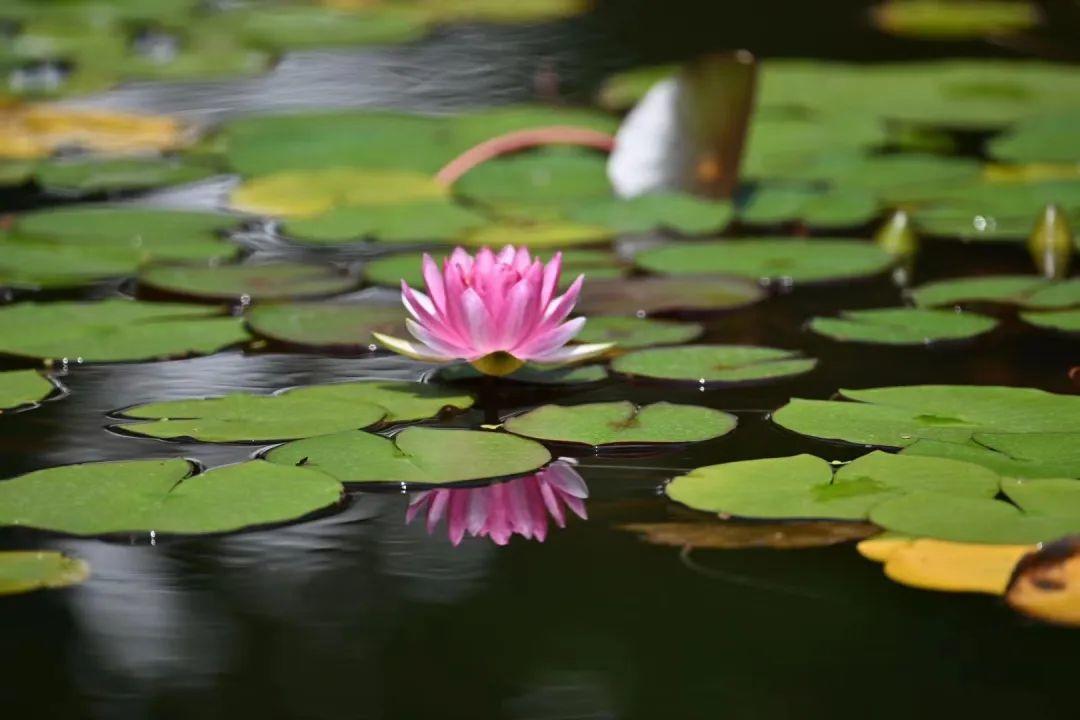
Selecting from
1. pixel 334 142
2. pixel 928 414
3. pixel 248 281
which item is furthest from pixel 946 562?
pixel 334 142

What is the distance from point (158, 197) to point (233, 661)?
2.04 meters

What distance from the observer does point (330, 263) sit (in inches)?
111

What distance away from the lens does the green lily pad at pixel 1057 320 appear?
2375 millimetres

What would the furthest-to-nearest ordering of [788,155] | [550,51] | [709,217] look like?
[550,51] → [788,155] → [709,217]

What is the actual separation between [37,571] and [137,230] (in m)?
1.49

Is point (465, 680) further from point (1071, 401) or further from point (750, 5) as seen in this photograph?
point (750, 5)

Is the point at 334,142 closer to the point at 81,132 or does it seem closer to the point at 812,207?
the point at 81,132

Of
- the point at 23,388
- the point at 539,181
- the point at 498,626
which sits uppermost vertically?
the point at 539,181

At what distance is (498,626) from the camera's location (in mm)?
1468

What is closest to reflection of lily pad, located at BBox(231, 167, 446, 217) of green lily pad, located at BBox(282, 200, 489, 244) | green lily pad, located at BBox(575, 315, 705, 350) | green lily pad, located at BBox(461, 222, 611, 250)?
green lily pad, located at BBox(282, 200, 489, 244)

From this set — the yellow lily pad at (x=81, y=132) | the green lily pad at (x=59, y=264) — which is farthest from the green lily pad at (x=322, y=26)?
the green lily pad at (x=59, y=264)

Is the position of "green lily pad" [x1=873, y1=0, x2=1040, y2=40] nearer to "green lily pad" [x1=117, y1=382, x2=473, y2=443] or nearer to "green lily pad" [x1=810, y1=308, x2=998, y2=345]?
"green lily pad" [x1=810, y1=308, x2=998, y2=345]

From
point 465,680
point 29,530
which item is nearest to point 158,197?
point 29,530

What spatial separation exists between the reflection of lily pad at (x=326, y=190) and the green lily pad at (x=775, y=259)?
632 mm
